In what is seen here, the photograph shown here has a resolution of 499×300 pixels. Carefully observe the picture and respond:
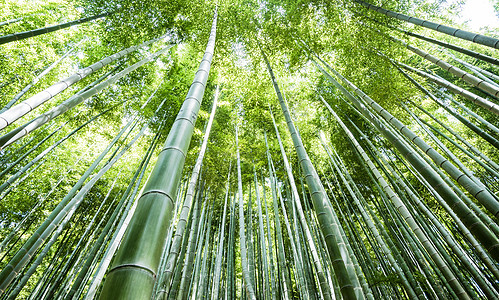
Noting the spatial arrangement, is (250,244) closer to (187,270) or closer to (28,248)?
(187,270)

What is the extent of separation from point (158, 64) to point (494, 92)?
19.7ft

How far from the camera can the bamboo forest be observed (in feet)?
7.81

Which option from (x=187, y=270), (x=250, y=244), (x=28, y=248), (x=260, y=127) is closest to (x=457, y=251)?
(x=250, y=244)

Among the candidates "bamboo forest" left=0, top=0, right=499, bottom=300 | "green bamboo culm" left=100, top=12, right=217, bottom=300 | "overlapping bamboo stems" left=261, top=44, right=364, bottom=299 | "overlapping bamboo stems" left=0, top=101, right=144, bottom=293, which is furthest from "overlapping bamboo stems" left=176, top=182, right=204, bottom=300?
"green bamboo culm" left=100, top=12, right=217, bottom=300

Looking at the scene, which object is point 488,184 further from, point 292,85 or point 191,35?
point 191,35

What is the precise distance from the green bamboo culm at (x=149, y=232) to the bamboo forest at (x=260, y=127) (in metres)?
0.18

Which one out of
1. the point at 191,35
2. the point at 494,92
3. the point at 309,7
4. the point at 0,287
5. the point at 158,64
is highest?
the point at 158,64

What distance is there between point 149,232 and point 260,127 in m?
5.38

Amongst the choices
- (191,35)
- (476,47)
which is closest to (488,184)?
(476,47)

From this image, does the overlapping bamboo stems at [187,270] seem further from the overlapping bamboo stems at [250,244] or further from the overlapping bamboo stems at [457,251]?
the overlapping bamboo stems at [457,251]

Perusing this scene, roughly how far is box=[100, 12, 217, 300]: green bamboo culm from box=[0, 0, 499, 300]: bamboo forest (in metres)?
0.18

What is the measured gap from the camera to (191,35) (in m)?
4.50

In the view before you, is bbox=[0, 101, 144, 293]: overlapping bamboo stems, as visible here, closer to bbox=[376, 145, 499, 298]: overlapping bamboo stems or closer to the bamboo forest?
the bamboo forest

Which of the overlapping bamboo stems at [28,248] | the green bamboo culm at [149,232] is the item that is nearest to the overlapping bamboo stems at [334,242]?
the green bamboo culm at [149,232]
